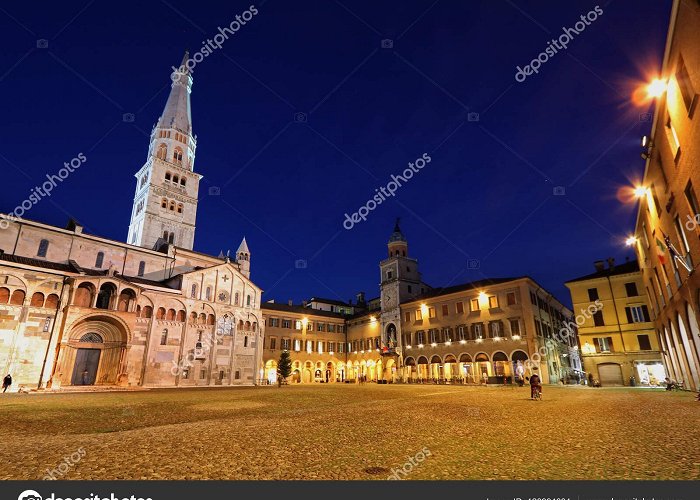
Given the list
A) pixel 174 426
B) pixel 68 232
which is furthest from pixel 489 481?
pixel 68 232

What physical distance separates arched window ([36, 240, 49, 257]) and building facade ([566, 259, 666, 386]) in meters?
57.6

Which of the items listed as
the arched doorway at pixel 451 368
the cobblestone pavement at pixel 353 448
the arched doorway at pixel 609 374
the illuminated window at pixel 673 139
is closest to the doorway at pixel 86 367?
the cobblestone pavement at pixel 353 448

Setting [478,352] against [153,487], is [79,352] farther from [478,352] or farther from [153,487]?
[478,352]

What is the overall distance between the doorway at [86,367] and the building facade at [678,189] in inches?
1660

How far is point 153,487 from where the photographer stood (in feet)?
13.5

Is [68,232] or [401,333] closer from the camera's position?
[68,232]

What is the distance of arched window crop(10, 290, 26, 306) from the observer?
28297mm

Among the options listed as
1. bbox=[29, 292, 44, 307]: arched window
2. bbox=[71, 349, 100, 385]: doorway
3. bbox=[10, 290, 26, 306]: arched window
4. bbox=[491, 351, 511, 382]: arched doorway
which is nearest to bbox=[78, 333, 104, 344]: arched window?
bbox=[71, 349, 100, 385]: doorway

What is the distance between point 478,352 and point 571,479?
136 feet

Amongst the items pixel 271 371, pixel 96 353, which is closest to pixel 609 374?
pixel 271 371

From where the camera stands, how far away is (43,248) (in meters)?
36.7

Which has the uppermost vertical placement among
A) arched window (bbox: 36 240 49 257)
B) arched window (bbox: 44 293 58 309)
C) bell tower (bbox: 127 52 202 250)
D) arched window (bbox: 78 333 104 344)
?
bell tower (bbox: 127 52 202 250)

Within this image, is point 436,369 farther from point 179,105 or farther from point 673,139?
point 179,105

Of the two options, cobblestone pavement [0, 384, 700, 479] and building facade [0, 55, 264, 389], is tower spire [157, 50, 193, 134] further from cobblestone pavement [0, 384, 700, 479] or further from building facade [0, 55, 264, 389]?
cobblestone pavement [0, 384, 700, 479]
